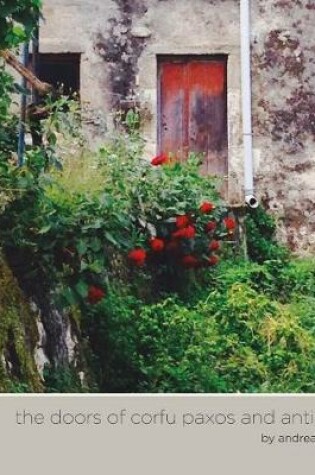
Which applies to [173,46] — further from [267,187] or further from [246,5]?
[267,187]

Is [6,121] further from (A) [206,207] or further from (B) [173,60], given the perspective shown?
(B) [173,60]

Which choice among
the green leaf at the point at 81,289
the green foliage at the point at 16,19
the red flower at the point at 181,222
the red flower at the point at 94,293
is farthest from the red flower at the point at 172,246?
the green foliage at the point at 16,19

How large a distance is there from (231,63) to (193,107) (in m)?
0.51

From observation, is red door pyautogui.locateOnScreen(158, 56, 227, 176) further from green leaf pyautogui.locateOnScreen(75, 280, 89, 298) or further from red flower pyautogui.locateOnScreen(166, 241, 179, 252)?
green leaf pyautogui.locateOnScreen(75, 280, 89, 298)

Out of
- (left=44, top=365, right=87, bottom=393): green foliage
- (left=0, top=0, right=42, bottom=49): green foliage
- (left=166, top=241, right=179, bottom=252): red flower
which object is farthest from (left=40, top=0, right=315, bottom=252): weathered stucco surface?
(left=0, top=0, right=42, bottom=49): green foliage

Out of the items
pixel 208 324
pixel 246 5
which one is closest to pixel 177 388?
pixel 208 324

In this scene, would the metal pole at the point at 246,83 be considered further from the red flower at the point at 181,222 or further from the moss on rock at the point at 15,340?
the moss on rock at the point at 15,340

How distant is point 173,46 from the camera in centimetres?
873

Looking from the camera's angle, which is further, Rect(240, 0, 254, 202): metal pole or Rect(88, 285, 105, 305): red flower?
Rect(240, 0, 254, 202): metal pole

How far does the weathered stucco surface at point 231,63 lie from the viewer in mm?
8680

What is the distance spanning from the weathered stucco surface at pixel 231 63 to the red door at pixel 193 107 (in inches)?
5.4

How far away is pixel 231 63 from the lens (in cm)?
876

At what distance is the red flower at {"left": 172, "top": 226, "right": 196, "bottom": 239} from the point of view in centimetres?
581

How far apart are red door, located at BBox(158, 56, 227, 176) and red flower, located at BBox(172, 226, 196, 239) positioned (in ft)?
9.93
